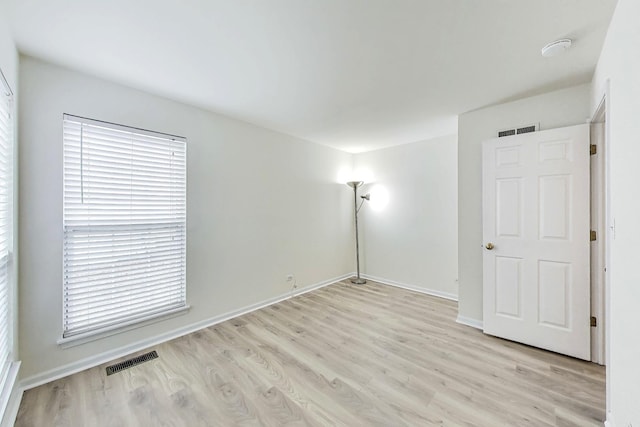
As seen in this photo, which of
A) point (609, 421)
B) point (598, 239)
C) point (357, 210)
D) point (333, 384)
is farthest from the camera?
point (357, 210)

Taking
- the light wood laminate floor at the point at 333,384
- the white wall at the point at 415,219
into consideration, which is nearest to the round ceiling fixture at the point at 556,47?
the white wall at the point at 415,219

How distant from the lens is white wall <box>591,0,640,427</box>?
1083 millimetres

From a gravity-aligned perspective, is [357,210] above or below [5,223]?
above

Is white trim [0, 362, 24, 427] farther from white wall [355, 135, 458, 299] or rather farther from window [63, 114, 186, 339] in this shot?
white wall [355, 135, 458, 299]

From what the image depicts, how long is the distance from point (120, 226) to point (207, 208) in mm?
811

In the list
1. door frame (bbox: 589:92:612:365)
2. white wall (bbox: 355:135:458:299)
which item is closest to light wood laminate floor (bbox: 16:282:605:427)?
door frame (bbox: 589:92:612:365)

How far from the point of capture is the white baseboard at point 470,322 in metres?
2.76

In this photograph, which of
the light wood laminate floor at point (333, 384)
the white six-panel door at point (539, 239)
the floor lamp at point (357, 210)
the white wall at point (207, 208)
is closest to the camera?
the light wood laminate floor at point (333, 384)

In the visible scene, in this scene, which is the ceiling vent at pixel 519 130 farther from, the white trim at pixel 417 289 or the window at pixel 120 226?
the window at pixel 120 226

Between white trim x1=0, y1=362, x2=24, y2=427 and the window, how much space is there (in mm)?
339

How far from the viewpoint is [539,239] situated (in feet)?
7.71

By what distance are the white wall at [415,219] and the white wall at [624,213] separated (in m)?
2.19

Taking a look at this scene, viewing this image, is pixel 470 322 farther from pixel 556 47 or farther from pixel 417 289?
pixel 556 47

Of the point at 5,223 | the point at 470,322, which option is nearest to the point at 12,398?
the point at 5,223
